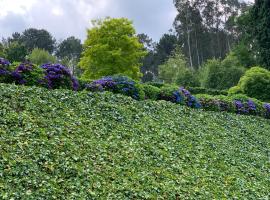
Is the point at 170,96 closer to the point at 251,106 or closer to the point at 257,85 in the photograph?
the point at 251,106

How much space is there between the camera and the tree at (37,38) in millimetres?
74188

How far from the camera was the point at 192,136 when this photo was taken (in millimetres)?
11070

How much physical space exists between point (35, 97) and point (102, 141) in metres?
1.99

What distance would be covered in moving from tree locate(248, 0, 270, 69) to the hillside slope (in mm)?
20135

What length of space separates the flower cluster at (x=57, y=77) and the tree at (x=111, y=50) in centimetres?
1826

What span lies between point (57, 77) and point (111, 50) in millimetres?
19920

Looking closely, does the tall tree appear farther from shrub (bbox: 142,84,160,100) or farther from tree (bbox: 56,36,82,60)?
shrub (bbox: 142,84,160,100)

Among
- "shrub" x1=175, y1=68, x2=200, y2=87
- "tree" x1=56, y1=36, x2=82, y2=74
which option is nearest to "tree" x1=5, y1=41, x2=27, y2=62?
"tree" x1=56, y1=36, x2=82, y2=74

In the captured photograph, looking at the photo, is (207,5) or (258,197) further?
(207,5)

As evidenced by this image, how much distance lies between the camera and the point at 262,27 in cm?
3133

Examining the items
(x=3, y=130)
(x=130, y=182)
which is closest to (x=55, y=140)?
(x=3, y=130)

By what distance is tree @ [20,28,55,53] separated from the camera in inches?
2921

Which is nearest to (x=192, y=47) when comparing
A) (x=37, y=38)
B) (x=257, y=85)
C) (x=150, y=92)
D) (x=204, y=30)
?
(x=204, y=30)

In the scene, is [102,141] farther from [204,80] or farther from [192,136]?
[204,80]
